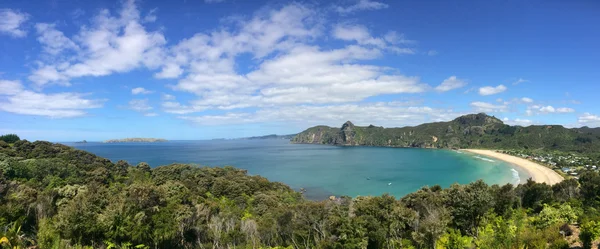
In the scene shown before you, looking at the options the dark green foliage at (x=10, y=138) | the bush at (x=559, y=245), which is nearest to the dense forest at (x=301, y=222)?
the bush at (x=559, y=245)

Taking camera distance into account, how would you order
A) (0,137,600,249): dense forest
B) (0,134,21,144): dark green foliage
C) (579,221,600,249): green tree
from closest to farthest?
(579,221,600,249): green tree → (0,137,600,249): dense forest → (0,134,21,144): dark green foliage

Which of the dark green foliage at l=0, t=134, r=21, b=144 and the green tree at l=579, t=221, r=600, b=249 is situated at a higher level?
the dark green foliage at l=0, t=134, r=21, b=144

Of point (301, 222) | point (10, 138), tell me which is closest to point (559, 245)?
point (301, 222)

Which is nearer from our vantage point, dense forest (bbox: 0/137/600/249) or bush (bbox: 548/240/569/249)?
bush (bbox: 548/240/569/249)

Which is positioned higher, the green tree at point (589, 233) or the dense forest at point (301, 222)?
the green tree at point (589, 233)

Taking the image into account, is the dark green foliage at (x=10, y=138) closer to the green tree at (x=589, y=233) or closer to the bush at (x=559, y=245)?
the bush at (x=559, y=245)

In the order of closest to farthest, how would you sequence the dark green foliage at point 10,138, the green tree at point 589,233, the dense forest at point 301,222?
the green tree at point 589,233, the dense forest at point 301,222, the dark green foliage at point 10,138

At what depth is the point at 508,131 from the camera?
19850 centimetres

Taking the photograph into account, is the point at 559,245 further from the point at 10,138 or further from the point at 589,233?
the point at 10,138

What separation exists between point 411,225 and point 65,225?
21.5 meters

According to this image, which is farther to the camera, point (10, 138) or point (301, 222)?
point (10, 138)

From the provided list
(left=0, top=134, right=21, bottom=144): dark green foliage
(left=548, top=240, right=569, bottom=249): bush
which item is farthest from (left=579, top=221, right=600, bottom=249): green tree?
(left=0, top=134, right=21, bottom=144): dark green foliage

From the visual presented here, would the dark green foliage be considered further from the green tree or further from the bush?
the green tree

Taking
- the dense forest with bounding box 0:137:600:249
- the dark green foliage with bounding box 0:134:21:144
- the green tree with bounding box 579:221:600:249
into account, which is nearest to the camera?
the green tree with bounding box 579:221:600:249
